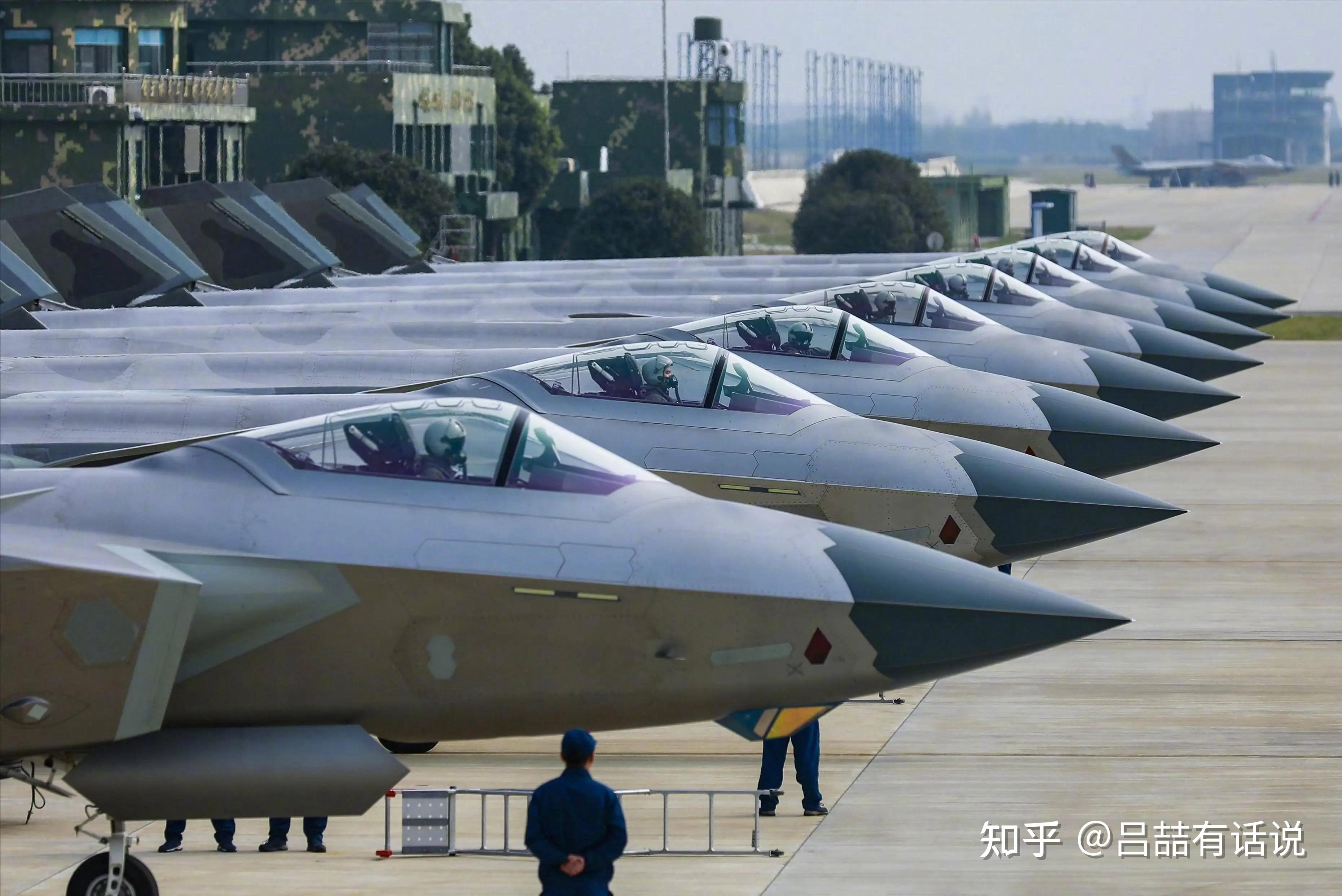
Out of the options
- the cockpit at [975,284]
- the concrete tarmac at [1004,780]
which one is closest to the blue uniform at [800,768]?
the concrete tarmac at [1004,780]

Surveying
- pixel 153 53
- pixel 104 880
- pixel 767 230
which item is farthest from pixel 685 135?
pixel 104 880

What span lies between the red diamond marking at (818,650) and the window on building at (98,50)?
55.6m

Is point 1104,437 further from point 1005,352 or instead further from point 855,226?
point 855,226

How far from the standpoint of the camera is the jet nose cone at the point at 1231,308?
36.1 m

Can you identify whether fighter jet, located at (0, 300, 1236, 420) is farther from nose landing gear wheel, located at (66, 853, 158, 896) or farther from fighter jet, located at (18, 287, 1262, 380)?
nose landing gear wheel, located at (66, 853, 158, 896)

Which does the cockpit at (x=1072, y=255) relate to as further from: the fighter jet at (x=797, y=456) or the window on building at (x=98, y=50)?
the window on building at (x=98, y=50)

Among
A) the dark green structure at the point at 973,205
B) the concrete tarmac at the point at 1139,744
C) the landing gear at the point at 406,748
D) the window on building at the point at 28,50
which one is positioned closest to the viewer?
the concrete tarmac at the point at 1139,744

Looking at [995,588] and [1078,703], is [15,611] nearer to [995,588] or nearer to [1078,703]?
[995,588]

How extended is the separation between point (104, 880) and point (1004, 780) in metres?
6.62

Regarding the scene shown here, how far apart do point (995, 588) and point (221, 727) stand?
13.0 feet

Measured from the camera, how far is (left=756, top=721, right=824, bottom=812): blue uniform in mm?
13188

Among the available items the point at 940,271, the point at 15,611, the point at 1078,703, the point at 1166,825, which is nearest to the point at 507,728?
the point at 15,611

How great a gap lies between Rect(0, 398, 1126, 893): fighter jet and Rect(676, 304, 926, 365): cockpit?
7.70 m

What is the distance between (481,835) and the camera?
41.8ft
